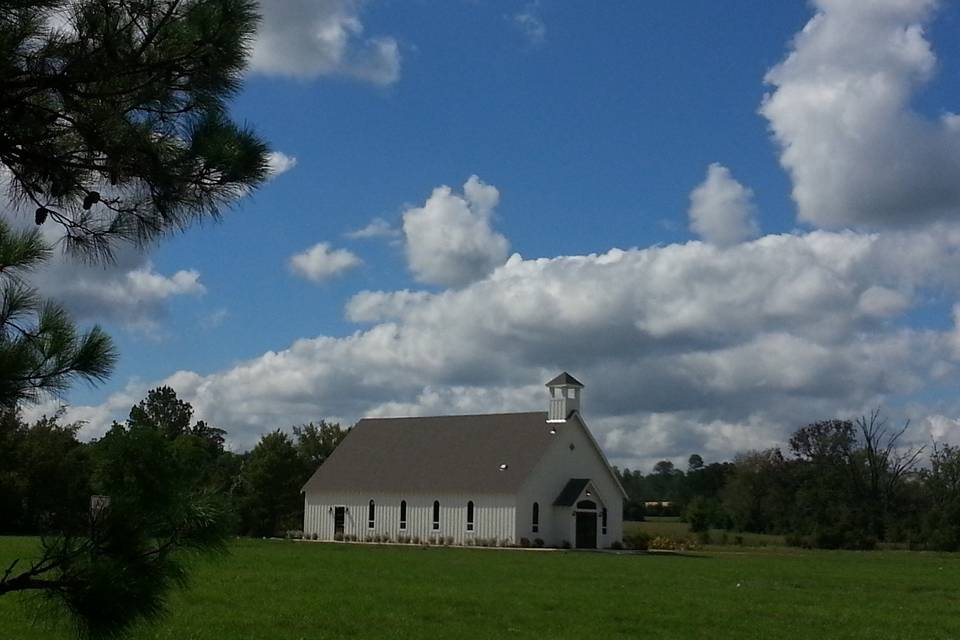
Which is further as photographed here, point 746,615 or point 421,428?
point 421,428

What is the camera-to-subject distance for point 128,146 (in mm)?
6523

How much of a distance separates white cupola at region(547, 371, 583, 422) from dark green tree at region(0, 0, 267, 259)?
173 feet

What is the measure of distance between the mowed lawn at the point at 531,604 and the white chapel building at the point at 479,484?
2265 cm

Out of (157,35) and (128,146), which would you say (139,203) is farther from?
(157,35)

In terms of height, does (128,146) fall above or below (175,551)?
above

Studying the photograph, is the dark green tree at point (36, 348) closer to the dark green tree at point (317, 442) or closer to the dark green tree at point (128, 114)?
the dark green tree at point (128, 114)

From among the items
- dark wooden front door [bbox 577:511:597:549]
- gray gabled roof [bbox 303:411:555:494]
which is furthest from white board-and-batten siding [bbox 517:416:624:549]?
gray gabled roof [bbox 303:411:555:494]

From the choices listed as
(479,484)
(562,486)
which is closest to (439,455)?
(479,484)

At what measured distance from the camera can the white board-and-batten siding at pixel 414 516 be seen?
55.3m

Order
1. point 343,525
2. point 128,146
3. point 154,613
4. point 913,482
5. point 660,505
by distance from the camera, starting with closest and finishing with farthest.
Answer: point 154,613
point 128,146
point 343,525
point 913,482
point 660,505

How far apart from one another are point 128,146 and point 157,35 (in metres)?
0.65

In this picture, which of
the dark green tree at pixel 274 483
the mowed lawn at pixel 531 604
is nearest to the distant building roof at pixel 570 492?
the dark green tree at pixel 274 483

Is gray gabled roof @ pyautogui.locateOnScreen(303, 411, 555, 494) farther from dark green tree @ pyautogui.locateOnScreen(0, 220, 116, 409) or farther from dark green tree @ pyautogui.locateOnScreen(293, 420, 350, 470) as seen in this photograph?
dark green tree @ pyautogui.locateOnScreen(0, 220, 116, 409)

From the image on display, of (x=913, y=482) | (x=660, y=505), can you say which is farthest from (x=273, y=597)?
(x=660, y=505)
